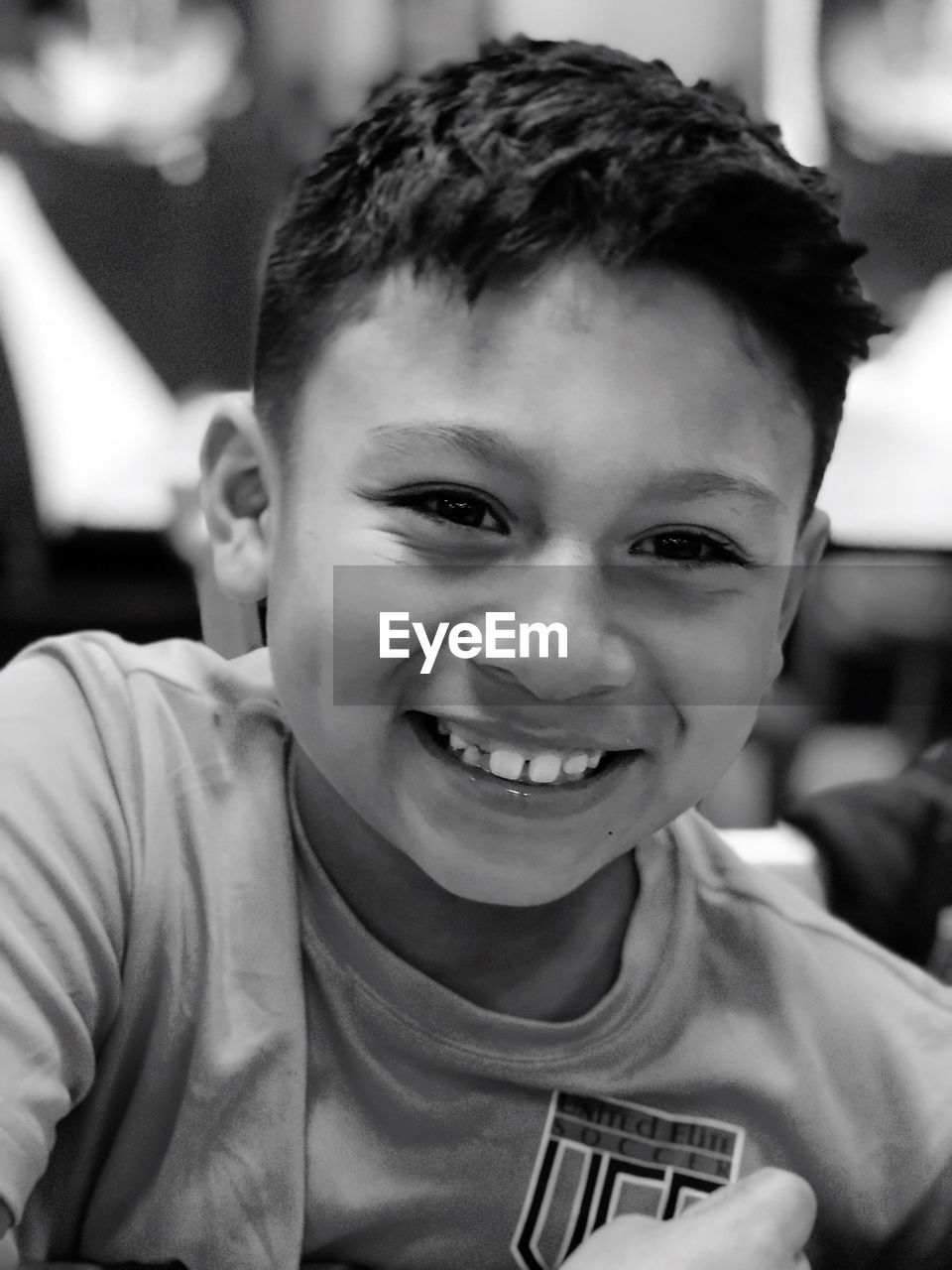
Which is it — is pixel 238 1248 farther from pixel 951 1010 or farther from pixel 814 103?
pixel 814 103

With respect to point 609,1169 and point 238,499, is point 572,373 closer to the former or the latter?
point 238,499

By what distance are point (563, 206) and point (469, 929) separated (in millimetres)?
308

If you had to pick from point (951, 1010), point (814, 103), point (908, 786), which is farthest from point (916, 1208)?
point (814, 103)

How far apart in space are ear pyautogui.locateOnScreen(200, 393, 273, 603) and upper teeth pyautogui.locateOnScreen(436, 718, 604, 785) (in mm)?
111

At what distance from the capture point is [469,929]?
57 centimetres

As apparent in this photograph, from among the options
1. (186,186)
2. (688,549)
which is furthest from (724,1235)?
(186,186)

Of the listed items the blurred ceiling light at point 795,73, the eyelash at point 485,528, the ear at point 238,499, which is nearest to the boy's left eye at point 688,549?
the eyelash at point 485,528

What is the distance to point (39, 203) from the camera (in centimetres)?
63

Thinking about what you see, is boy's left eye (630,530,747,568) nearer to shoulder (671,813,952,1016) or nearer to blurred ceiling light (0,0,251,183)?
shoulder (671,813,952,1016)

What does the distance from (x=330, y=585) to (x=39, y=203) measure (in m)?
0.29

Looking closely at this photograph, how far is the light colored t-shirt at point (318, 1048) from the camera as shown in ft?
1.59

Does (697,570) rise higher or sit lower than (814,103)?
lower

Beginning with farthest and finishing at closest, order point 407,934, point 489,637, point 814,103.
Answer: point 814,103, point 407,934, point 489,637

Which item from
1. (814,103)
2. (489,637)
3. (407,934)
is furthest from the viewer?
(814,103)
